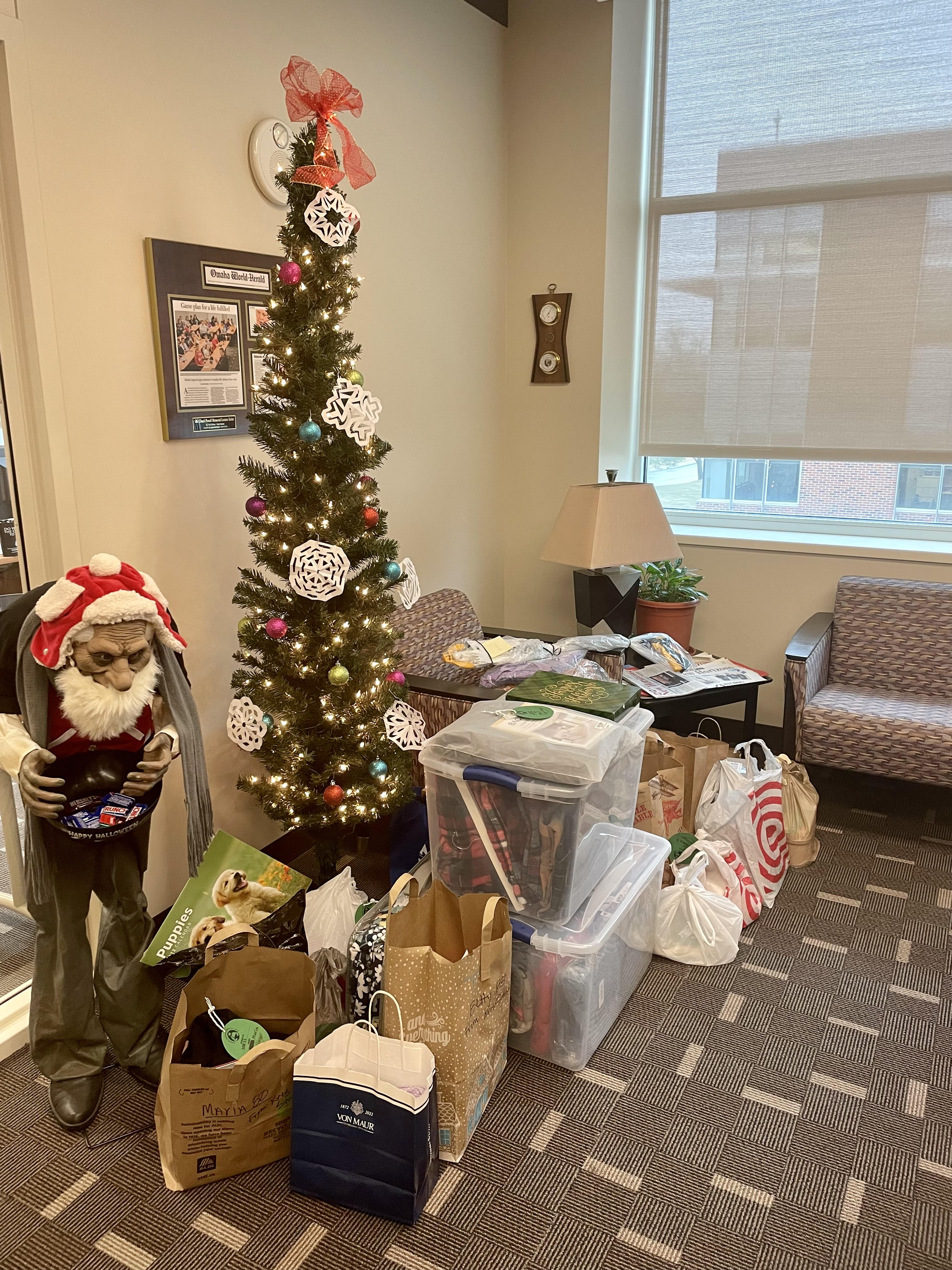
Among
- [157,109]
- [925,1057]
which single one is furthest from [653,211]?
[925,1057]

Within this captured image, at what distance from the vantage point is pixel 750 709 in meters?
3.44

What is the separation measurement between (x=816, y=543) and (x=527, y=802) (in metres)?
2.33

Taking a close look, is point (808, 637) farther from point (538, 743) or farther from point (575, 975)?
point (575, 975)

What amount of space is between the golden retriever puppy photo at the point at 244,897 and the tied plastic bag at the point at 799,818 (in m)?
1.66

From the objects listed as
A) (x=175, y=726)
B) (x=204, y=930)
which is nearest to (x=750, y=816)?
(x=204, y=930)

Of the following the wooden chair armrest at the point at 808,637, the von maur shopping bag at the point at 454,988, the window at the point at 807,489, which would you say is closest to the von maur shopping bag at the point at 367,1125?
the von maur shopping bag at the point at 454,988

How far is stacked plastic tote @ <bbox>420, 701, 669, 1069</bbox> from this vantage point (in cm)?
209

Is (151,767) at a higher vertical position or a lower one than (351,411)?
lower

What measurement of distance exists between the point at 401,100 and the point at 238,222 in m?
1.04

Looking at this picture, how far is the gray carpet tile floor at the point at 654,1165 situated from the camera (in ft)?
5.66

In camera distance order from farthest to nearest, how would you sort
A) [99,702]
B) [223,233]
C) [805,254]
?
[805,254], [223,233], [99,702]

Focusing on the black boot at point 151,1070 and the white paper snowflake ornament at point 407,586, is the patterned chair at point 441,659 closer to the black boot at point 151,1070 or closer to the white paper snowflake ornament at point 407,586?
the white paper snowflake ornament at point 407,586

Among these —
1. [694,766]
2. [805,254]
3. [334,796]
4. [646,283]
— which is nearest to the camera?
[334,796]

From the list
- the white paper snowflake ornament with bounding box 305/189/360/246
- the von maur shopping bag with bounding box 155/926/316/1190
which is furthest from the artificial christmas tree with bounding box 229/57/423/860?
the von maur shopping bag with bounding box 155/926/316/1190
